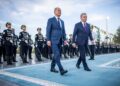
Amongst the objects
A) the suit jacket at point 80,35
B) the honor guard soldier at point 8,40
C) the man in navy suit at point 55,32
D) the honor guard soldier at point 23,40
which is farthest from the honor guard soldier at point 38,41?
the man in navy suit at point 55,32

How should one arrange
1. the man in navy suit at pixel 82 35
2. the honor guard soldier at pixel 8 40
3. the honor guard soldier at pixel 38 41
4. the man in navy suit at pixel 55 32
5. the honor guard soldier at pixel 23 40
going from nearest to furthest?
the man in navy suit at pixel 55 32, the man in navy suit at pixel 82 35, the honor guard soldier at pixel 8 40, the honor guard soldier at pixel 23 40, the honor guard soldier at pixel 38 41

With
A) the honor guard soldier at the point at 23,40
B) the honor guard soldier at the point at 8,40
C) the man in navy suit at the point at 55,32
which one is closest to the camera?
the man in navy suit at the point at 55,32

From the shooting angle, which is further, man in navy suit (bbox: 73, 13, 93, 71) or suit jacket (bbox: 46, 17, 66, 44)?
man in navy suit (bbox: 73, 13, 93, 71)

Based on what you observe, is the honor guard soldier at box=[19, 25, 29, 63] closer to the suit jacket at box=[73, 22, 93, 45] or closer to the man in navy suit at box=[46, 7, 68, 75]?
the suit jacket at box=[73, 22, 93, 45]

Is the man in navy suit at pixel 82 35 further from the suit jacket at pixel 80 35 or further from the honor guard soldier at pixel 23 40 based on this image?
the honor guard soldier at pixel 23 40

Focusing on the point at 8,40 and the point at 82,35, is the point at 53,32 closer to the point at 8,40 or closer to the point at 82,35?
the point at 82,35

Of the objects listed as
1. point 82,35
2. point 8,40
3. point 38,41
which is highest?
point 82,35

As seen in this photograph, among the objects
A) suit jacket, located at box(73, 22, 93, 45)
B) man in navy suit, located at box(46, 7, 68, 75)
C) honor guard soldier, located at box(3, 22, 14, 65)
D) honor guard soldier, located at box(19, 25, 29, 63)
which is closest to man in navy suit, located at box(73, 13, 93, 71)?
suit jacket, located at box(73, 22, 93, 45)

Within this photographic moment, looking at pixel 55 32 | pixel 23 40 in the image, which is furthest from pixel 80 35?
pixel 23 40

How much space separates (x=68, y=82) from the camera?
16.7ft

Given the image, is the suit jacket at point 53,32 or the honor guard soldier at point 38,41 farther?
the honor guard soldier at point 38,41

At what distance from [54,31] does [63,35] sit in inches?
14.5

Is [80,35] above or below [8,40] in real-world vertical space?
above

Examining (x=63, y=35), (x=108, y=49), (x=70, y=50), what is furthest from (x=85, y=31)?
(x=108, y=49)
